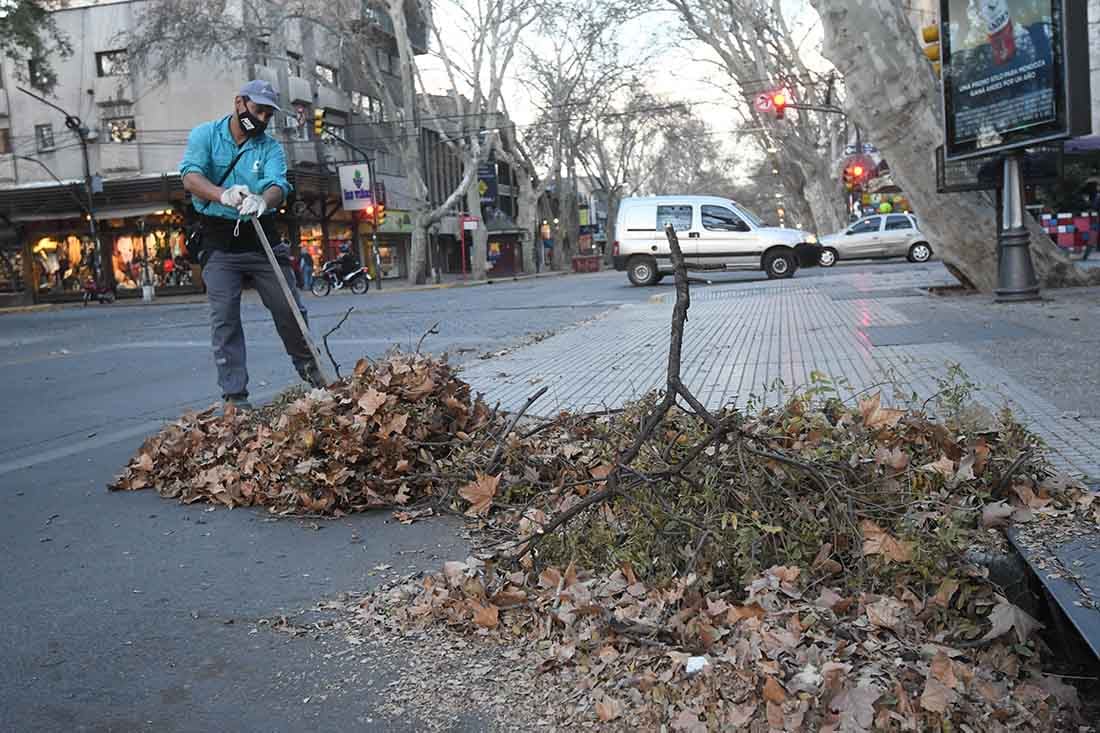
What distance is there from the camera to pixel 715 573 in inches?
117

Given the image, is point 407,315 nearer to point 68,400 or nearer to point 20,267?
point 68,400

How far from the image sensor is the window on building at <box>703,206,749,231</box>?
24188mm

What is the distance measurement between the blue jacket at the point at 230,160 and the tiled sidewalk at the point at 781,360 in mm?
1983

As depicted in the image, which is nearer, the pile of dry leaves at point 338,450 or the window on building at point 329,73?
the pile of dry leaves at point 338,450

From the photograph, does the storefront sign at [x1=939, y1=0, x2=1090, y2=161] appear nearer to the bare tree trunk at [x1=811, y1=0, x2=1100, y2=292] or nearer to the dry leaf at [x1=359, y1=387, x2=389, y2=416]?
the bare tree trunk at [x1=811, y1=0, x2=1100, y2=292]

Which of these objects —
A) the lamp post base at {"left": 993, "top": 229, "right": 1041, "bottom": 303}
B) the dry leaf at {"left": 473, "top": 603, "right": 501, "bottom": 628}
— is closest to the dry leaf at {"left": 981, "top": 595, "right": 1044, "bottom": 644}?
the dry leaf at {"left": 473, "top": 603, "right": 501, "bottom": 628}

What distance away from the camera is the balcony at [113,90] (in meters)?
40.8

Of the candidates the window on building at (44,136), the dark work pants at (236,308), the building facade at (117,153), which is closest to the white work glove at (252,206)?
the dark work pants at (236,308)

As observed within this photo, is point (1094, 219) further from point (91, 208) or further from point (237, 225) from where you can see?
point (91, 208)

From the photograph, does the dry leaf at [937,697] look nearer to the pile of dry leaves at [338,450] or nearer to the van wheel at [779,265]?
the pile of dry leaves at [338,450]

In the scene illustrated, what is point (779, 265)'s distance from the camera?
953 inches

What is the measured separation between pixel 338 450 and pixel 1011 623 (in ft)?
9.19

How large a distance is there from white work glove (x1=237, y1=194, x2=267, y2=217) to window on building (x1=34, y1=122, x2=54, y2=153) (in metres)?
41.5

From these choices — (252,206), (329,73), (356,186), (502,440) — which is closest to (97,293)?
(356,186)
